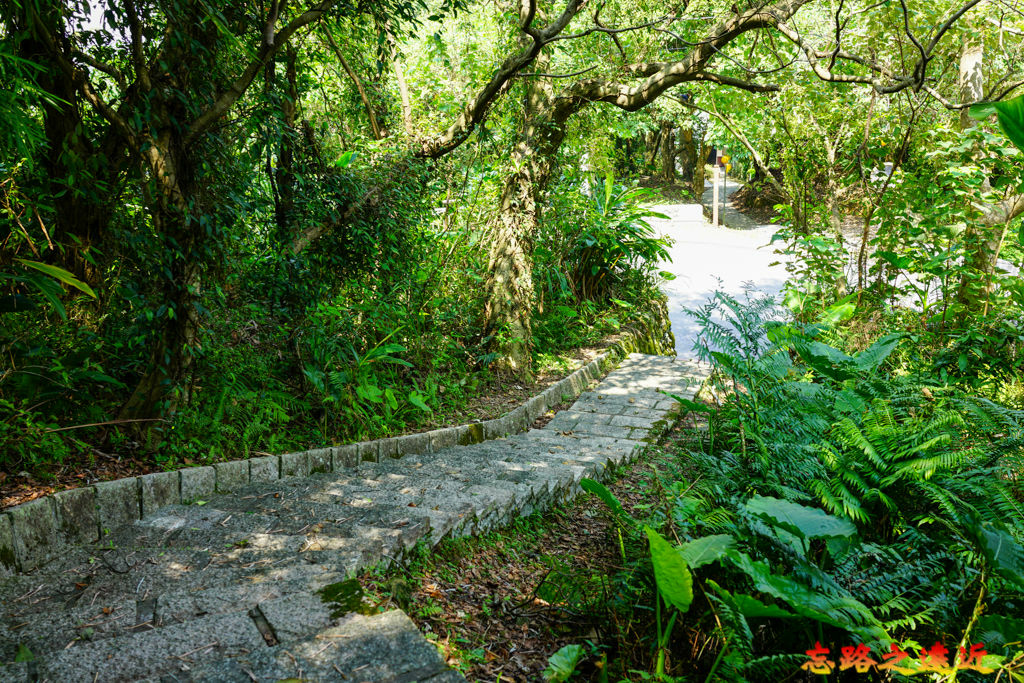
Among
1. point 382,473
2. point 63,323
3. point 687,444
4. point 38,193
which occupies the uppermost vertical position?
point 38,193

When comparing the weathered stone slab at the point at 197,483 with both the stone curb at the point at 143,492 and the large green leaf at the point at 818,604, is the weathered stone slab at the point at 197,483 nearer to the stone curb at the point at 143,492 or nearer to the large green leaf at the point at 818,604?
the stone curb at the point at 143,492

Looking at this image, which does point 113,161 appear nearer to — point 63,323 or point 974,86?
point 63,323

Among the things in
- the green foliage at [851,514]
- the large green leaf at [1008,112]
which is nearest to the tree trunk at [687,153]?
the green foliage at [851,514]

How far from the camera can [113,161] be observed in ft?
11.0

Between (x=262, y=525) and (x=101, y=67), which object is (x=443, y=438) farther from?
(x=101, y=67)

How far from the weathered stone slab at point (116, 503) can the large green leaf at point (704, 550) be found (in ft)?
7.19

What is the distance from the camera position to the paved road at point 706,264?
11.7m

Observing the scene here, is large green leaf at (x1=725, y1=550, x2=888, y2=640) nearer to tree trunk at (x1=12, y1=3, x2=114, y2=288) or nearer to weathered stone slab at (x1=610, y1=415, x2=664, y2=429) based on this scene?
tree trunk at (x1=12, y1=3, x2=114, y2=288)

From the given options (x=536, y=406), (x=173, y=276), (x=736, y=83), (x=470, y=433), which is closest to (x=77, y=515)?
(x=173, y=276)

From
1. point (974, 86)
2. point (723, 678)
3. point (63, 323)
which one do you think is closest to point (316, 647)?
point (723, 678)

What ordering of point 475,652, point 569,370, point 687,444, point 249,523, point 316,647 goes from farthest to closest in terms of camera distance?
point 569,370, point 687,444, point 249,523, point 475,652, point 316,647

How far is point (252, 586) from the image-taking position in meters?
2.15

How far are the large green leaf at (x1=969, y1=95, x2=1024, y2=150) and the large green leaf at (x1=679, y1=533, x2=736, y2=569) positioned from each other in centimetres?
201

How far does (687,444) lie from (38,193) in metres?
4.25
